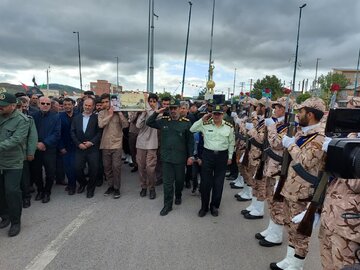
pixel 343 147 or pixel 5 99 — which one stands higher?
pixel 5 99

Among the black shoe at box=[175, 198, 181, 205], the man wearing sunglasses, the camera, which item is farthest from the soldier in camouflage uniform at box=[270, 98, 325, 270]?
the man wearing sunglasses

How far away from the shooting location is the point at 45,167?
5516mm

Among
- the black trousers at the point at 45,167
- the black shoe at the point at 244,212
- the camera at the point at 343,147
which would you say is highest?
the camera at the point at 343,147

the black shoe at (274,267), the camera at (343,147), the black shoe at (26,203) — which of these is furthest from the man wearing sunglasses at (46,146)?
the camera at (343,147)

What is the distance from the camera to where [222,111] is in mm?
4938

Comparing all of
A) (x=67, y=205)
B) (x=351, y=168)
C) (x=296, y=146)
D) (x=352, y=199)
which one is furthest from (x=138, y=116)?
(x=351, y=168)

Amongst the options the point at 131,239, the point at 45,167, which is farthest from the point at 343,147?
the point at 45,167

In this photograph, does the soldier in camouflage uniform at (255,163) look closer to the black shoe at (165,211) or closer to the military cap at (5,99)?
the black shoe at (165,211)

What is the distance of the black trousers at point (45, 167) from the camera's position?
5469 mm

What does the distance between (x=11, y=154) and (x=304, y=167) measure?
372 cm

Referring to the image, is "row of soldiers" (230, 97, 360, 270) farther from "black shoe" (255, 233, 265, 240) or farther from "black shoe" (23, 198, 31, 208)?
"black shoe" (23, 198, 31, 208)

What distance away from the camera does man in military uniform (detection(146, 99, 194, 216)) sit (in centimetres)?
511

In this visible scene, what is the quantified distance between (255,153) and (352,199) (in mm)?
3038

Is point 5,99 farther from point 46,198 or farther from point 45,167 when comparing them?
point 46,198
